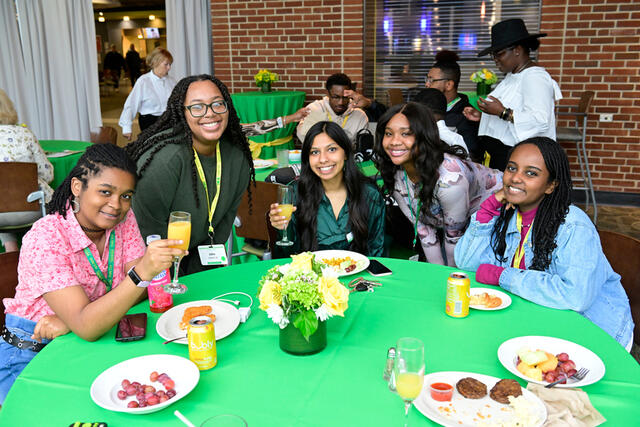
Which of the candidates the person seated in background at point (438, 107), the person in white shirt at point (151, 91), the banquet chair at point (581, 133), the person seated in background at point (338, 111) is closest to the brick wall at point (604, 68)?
the banquet chair at point (581, 133)

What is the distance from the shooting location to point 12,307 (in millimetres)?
1719

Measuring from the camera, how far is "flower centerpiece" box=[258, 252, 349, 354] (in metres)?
1.35

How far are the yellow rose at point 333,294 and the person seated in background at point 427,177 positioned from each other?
1.36 m

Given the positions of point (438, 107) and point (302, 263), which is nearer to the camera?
point (302, 263)

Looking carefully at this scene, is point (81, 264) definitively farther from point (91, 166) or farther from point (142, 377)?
point (142, 377)

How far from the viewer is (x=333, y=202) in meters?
2.68

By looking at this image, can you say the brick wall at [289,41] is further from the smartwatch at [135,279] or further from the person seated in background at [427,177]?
the smartwatch at [135,279]

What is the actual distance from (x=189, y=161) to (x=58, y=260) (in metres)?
0.87

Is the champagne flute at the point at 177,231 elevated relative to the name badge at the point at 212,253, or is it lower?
elevated

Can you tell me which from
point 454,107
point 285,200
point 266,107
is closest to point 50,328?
point 285,200

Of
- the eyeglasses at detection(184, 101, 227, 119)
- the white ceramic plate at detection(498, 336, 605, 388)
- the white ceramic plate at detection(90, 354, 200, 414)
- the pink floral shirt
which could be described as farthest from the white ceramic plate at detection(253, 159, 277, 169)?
the white ceramic plate at detection(498, 336, 605, 388)

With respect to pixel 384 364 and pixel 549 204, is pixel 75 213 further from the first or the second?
pixel 549 204

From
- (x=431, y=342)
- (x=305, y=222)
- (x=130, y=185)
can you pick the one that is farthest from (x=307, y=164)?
(x=431, y=342)

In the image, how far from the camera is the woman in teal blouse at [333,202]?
259 centimetres
